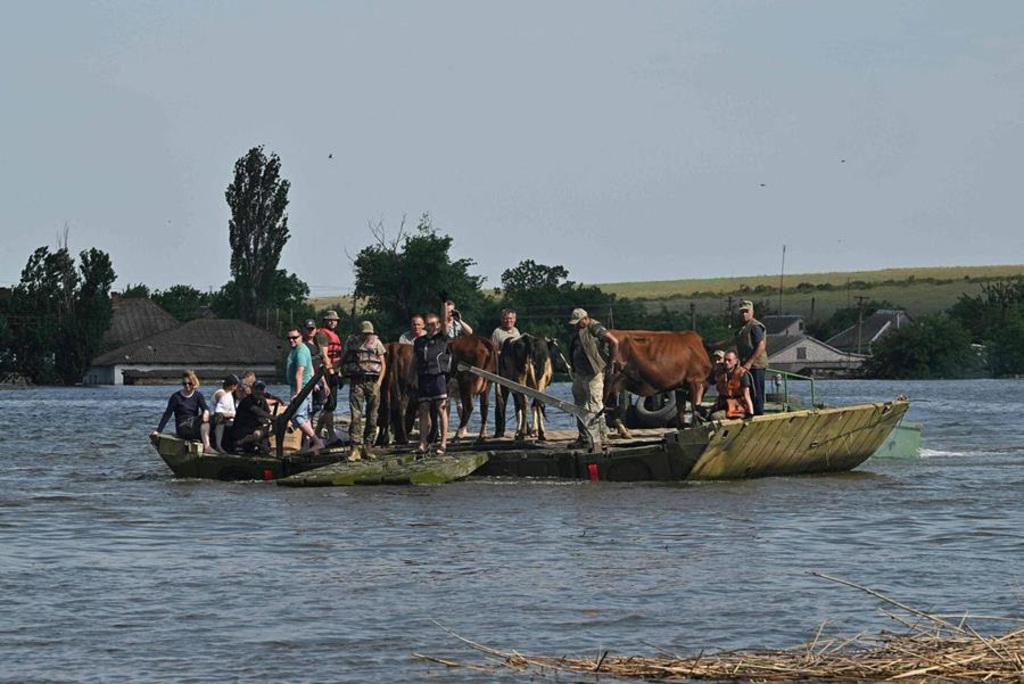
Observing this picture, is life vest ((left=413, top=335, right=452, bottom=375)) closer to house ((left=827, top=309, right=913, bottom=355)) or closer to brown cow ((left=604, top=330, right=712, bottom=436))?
brown cow ((left=604, top=330, right=712, bottom=436))

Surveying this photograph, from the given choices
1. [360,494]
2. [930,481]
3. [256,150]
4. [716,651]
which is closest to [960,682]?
[716,651]

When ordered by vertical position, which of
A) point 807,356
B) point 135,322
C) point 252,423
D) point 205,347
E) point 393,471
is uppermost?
point 135,322

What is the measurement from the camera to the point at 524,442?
74.2 ft

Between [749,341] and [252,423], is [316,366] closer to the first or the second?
[252,423]

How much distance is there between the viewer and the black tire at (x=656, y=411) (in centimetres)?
2548

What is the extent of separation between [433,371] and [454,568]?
21.8ft

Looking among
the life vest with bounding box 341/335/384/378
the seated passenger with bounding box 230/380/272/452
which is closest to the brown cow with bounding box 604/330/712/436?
the life vest with bounding box 341/335/384/378

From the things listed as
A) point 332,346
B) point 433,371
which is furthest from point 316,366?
point 433,371

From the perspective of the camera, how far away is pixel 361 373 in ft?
69.8

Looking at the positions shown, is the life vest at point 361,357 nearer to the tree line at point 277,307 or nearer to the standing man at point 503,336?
the standing man at point 503,336

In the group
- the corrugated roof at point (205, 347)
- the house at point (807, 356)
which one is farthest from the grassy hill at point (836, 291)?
the corrugated roof at point (205, 347)

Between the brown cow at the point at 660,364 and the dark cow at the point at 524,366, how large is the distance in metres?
0.85

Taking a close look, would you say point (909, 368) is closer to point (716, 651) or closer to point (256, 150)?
point (256, 150)

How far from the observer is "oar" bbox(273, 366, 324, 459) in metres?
21.5
